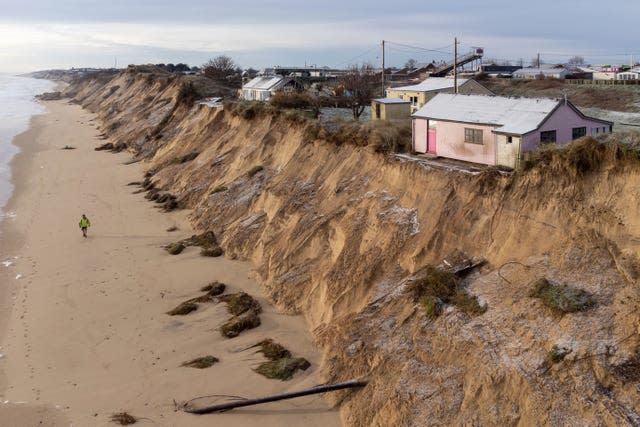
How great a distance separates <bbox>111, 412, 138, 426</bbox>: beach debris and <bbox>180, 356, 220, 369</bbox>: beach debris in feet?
8.54

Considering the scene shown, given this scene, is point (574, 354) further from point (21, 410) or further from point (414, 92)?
point (414, 92)

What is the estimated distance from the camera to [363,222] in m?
20.6

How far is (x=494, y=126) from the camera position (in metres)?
19.8

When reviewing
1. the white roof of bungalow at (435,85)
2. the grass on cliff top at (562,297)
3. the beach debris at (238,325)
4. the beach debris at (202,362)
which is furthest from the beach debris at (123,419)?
the white roof of bungalow at (435,85)

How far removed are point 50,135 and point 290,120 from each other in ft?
145

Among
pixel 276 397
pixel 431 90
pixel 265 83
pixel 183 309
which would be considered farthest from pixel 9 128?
pixel 276 397

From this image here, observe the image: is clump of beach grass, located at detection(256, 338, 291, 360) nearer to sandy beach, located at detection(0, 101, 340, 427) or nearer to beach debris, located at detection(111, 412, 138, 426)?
sandy beach, located at detection(0, 101, 340, 427)

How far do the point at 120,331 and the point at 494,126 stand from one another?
14.5 meters

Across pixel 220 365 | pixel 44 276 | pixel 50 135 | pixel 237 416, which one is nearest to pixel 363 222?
pixel 220 365

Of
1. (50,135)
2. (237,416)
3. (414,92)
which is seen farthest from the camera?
(50,135)

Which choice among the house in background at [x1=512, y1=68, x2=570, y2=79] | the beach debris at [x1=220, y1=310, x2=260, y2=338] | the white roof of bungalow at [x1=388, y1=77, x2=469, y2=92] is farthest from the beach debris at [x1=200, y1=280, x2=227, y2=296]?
the house in background at [x1=512, y1=68, x2=570, y2=79]

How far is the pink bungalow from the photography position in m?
18.7

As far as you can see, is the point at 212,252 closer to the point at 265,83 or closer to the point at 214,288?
the point at 214,288

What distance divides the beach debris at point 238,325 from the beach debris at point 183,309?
1796mm
